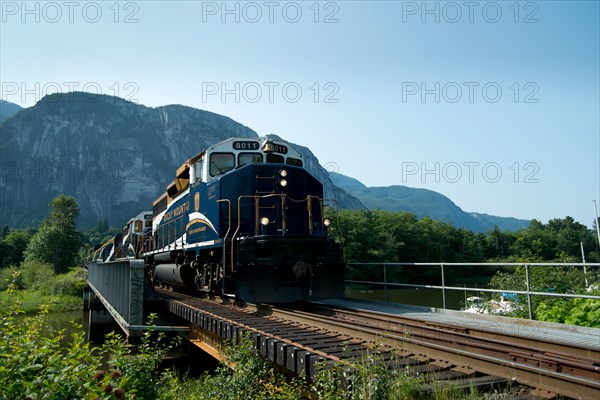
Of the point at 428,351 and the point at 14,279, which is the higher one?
the point at 14,279

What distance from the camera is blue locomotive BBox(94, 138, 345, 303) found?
32.9ft

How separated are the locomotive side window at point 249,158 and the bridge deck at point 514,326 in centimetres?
434

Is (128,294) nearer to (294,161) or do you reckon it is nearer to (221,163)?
(221,163)

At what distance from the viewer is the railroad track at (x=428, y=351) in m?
4.12

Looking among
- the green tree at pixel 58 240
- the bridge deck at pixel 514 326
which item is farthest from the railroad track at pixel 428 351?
the green tree at pixel 58 240

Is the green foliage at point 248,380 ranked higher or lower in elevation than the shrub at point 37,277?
higher

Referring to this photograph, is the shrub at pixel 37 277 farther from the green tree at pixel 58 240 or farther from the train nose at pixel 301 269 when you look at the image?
the train nose at pixel 301 269

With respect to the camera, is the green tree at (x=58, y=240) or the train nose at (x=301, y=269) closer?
the train nose at (x=301, y=269)

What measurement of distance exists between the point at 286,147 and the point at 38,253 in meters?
59.9

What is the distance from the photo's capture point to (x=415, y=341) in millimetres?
5473

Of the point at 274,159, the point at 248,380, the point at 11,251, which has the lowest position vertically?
the point at 248,380

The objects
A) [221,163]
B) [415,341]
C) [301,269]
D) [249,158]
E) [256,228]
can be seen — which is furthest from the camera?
[249,158]

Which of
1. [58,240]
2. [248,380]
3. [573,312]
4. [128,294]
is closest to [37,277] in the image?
[58,240]

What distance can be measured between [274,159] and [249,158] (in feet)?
2.24
